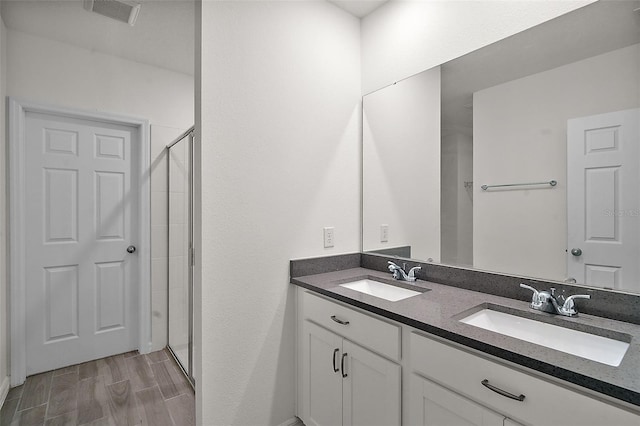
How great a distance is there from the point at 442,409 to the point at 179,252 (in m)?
2.34

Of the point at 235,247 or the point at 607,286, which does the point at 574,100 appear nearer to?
the point at 607,286

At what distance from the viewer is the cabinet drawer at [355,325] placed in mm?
1243

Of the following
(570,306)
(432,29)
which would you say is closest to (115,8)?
(432,29)

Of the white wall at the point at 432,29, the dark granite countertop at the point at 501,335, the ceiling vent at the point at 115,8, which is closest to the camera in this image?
the dark granite countertop at the point at 501,335

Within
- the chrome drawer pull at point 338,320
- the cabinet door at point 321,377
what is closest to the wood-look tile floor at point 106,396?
the cabinet door at point 321,377

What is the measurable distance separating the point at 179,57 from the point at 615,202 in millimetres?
3059

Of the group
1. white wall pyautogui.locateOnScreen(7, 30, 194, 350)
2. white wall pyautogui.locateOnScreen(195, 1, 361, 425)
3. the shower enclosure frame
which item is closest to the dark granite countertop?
white wall pyautogui.locateOnScreen(195, 1, 361, 425)

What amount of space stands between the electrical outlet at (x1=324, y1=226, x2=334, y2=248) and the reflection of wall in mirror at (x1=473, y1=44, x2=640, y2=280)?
82 cm

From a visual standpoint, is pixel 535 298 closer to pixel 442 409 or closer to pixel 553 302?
pixel 553 302

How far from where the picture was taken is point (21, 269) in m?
2.30

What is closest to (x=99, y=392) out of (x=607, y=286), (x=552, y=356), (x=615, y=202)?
(x=552, y=356)

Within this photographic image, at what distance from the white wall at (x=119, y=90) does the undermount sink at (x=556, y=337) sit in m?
2.61

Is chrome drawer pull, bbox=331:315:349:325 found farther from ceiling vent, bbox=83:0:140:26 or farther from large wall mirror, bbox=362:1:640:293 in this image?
ceiling vent, bbox=83:0:140:26

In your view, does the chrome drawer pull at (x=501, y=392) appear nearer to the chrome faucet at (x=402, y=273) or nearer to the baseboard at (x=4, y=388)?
the chrome faucet at (x=402, y=273)
